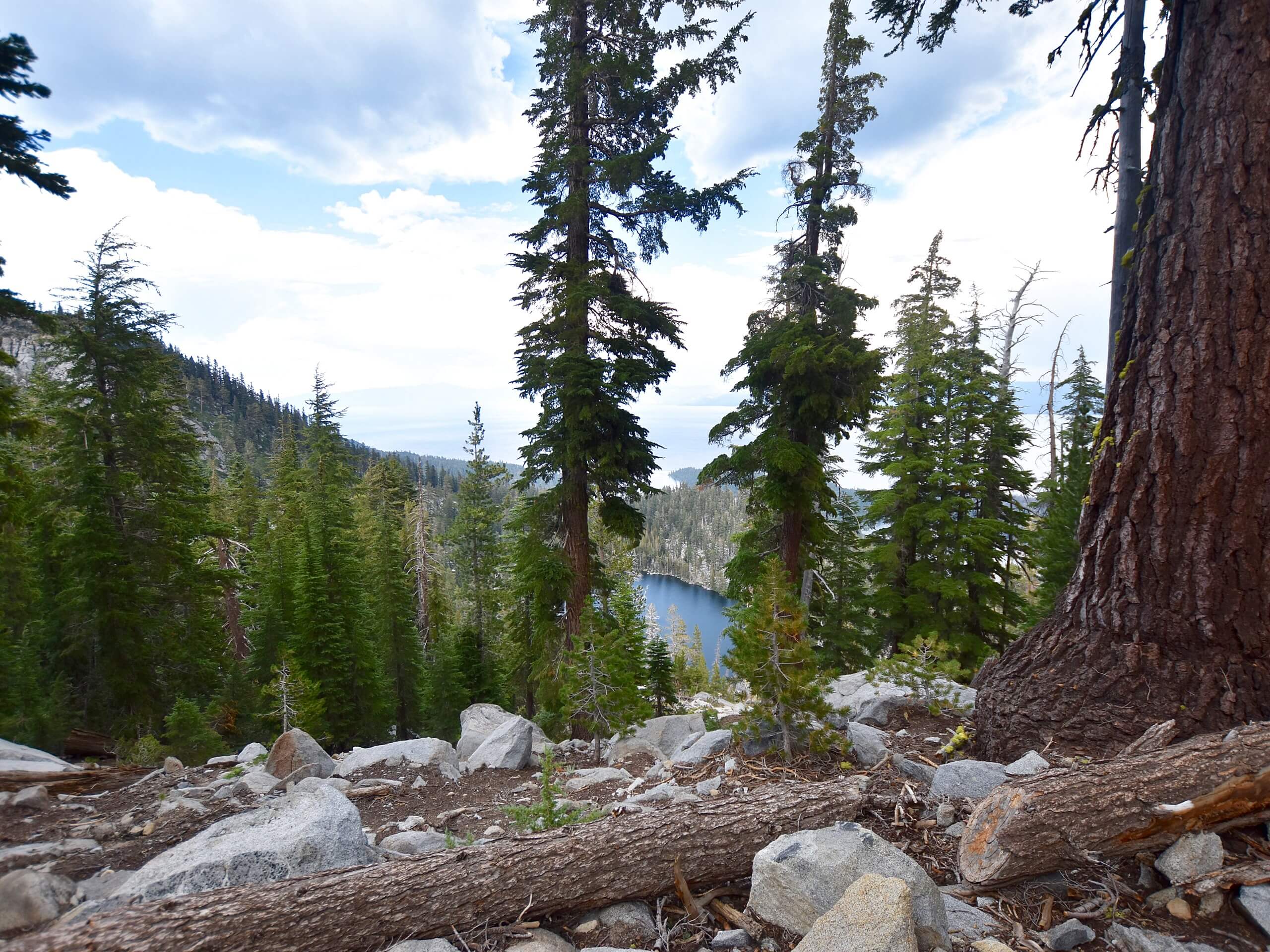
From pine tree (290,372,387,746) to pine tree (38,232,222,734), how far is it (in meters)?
2.73

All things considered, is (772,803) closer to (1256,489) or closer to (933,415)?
(1256,489)

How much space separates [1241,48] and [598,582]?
33.1 ft

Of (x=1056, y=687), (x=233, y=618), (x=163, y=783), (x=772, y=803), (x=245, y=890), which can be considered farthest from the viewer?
(x=233, y=618)

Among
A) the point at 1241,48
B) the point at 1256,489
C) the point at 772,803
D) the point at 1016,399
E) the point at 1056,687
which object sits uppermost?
the point at 1016,399

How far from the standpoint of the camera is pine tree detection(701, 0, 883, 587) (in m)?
11.8

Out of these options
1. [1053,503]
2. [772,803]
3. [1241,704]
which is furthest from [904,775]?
[1053,503]

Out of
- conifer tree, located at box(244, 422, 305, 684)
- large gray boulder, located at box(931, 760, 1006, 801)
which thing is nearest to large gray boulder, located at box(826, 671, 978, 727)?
large gray boulder, located at box(931, 760, 1006, 801)

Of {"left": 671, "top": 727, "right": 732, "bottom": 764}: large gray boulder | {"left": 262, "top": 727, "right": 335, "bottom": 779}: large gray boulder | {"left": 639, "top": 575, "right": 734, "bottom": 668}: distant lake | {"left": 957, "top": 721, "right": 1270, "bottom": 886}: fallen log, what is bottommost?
{"left": 639, "top": 575, "right": 734, "bottom": 668}: distant lake

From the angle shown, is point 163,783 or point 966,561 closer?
point 163,783

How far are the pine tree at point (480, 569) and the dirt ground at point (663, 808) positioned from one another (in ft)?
55.8

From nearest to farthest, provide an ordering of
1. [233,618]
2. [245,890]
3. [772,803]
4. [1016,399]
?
[245,890] < [772,803] < [1016,399] < [233,618]

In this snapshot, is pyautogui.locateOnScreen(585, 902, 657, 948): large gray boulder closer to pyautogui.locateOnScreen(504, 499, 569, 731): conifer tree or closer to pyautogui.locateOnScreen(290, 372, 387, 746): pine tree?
pyautogui.locateOnScreen(504, 499, 569, 731): conifer tree

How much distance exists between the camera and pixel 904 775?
407 cm

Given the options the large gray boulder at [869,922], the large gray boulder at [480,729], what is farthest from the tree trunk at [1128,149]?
the large gray boulder at [480,729]
